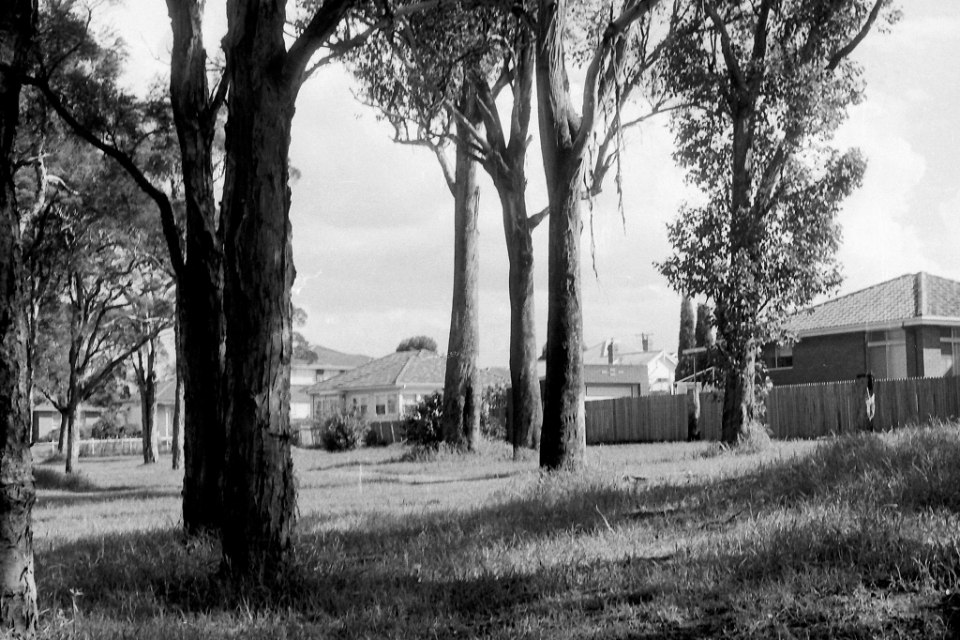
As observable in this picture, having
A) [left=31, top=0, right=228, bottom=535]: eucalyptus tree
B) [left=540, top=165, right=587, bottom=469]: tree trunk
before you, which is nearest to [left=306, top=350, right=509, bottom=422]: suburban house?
[left=540, top=165, right=587, bottom=469]: tree trunk

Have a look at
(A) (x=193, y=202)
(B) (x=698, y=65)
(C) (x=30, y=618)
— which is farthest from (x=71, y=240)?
(C) (x=30, y=618)

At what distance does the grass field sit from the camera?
5.56 meters

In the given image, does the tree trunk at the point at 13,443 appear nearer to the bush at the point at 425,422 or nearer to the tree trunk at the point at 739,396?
the tree trunk at the point at 739,396

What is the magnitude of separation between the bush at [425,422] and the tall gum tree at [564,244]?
15044 mm

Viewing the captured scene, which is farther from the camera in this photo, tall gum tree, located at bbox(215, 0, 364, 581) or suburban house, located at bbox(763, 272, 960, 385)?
suburban house, located at bbox(763, 272, 960, 385)

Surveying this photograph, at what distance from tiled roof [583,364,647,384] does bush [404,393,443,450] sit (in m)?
32.4

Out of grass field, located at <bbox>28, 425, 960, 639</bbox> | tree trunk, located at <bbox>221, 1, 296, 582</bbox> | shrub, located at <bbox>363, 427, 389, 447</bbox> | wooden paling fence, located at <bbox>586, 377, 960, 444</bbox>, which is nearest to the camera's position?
grass field, located at <bbox>28, 425, 960, 639</bbox>

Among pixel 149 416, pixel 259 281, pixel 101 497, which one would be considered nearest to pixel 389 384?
pixel 149 416

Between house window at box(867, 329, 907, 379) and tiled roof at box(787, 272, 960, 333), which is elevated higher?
tiled roof at box(787, 272, 960, 333)

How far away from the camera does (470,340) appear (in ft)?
84.9

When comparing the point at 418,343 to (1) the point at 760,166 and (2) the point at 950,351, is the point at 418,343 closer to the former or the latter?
(2) the point at 950,351

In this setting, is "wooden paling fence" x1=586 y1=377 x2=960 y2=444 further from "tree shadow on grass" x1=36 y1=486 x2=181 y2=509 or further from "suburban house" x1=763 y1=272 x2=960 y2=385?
"tree shadow on grass" x1=36 y1=486 x2=181 y2=509

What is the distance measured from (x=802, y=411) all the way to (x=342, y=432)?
17.5m

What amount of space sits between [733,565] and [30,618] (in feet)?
13.2
